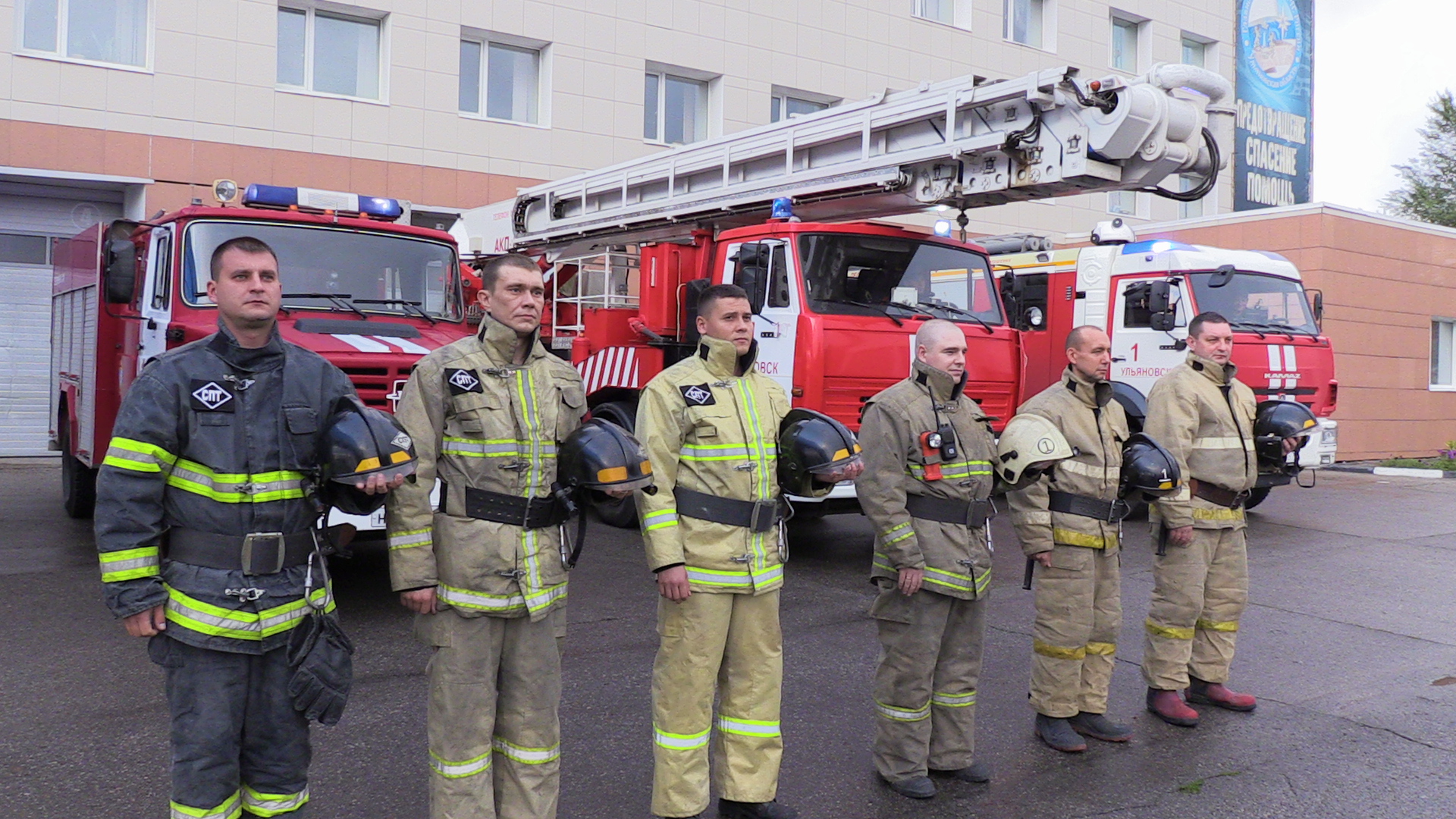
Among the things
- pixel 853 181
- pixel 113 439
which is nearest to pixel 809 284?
pixel 853 181

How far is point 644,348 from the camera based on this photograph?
9383 mm

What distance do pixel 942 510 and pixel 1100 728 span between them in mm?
1343

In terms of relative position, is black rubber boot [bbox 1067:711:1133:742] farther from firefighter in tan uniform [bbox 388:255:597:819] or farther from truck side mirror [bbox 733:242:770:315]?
truck side mirror [bbox 733:242:770:315]

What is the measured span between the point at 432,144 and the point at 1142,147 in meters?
11.7

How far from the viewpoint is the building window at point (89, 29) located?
1391 cm

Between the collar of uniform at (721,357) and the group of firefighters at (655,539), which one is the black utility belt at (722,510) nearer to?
the group of firefighters at (655,539)

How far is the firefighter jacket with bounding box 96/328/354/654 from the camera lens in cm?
284

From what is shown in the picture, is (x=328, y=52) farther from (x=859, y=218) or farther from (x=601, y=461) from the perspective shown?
(x=601, y=461)

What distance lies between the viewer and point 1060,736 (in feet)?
15.4

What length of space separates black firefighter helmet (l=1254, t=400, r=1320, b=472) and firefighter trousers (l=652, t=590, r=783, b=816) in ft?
10.1

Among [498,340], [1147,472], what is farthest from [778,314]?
[498,340]

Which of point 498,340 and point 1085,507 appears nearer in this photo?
point 498,340

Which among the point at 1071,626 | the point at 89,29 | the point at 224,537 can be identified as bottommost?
the point at 1071,626

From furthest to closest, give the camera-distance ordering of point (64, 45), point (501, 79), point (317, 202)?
point (501, 79)
point (64, 45)
point (317, 202)
